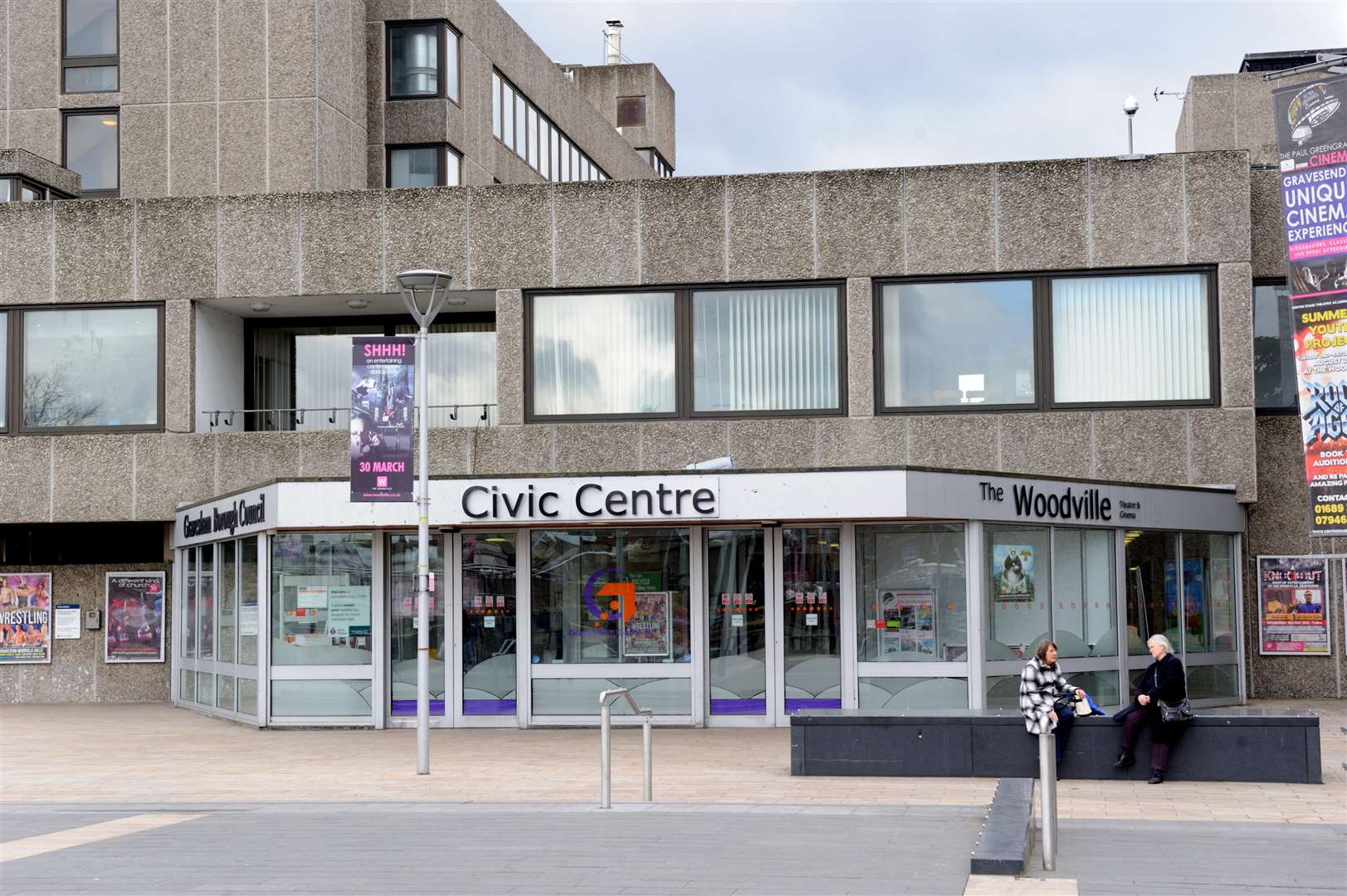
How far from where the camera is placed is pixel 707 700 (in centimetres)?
1889

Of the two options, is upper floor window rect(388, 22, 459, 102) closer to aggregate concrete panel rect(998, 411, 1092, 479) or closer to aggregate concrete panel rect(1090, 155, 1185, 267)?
aggregate concrete panel rect(1090, 155, 1185, 267)

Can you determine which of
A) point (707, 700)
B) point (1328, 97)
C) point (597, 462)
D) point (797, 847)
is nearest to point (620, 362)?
point (597, 462)

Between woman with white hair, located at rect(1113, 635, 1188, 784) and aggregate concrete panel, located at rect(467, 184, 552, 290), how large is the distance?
10.6m

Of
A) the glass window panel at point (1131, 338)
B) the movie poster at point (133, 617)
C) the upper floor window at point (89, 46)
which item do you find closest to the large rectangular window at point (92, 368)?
the movie poster at point (133, 617)

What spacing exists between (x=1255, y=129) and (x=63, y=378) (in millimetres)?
24964

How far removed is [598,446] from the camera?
69.7ft

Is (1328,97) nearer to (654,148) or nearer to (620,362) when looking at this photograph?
(620,362)

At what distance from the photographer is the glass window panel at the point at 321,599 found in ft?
63.7

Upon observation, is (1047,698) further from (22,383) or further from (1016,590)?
(22,383)

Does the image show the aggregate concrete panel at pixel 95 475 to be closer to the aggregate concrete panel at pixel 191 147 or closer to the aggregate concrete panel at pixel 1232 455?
the aggregate concrete panel at pixel 191 147

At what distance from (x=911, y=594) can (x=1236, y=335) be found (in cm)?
592

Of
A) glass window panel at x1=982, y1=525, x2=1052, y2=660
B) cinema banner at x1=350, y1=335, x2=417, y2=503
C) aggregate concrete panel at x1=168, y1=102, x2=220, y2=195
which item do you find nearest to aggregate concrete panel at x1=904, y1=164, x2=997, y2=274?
glass window panel at x1=982, y1=525, x2=1052, y2=660

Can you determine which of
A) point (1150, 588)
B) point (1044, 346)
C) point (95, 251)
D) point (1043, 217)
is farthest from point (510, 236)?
point (1150, 588)

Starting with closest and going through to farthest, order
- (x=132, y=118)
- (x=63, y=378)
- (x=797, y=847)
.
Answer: (x=797, y=847) → (x=63, y=378) → (x=132, y=118)
